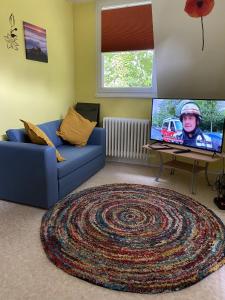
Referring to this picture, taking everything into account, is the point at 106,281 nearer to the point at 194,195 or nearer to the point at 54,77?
the point at 194,195

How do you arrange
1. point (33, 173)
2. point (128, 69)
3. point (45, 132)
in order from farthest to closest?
point (128, 69), point (45, 132), point (33, 173)

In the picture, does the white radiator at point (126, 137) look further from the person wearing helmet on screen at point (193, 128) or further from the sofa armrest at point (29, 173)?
the sofa armrest at point (29, 173)

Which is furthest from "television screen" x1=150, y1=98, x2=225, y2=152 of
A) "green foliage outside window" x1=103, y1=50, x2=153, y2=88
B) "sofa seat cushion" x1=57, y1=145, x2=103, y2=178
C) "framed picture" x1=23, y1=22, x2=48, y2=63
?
"framed picture" x1=23, y1=22, x2=48, y2=63

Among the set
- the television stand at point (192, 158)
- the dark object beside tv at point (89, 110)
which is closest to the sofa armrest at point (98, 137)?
the dark object beside tv at point (89, 110)

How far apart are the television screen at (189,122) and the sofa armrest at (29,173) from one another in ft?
5.34

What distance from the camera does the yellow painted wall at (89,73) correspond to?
12.8ft

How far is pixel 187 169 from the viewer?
321 centimetres

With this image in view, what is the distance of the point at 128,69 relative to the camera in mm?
3904

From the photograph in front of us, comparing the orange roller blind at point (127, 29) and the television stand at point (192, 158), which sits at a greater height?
the orange roller blind at point (127, 29)

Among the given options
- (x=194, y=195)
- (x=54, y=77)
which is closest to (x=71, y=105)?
(x=54, y=77)

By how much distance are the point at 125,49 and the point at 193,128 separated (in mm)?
1664

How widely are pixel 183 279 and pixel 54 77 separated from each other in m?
3.16


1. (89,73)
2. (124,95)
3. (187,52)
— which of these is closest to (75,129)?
(124,95)

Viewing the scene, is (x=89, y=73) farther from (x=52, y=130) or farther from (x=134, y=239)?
(x=134, y=239)
